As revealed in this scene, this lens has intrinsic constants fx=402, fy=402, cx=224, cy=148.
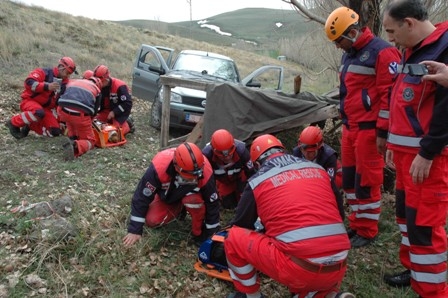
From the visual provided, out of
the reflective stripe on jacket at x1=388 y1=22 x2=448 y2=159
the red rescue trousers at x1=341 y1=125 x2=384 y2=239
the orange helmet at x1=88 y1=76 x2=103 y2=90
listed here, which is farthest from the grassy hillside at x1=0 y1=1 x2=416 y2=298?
the reflective stripe on jacket at x1=388 y1=22 x2=448 y2=159

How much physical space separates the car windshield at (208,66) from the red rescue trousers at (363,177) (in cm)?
470

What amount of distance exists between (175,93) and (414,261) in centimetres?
550

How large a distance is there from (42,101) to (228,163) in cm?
384

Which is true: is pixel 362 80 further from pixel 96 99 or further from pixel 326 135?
pixel 96 99

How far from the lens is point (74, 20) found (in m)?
21.7

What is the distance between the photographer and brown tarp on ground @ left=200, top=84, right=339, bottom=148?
5.31m

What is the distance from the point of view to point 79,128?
614 cm

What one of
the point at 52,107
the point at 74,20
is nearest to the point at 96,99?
the point at 52,107

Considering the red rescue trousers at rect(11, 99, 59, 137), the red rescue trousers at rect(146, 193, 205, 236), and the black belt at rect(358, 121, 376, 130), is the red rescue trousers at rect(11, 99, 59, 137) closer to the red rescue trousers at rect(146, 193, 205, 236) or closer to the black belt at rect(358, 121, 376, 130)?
the red rescue trousers at rect(146, 193, 205, 236)

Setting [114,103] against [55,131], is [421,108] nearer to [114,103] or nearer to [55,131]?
[114,103]

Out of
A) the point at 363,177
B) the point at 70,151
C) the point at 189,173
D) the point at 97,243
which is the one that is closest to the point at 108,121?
the point at 70,151

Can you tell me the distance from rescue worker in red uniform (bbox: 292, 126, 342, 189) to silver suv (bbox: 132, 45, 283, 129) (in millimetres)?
3266

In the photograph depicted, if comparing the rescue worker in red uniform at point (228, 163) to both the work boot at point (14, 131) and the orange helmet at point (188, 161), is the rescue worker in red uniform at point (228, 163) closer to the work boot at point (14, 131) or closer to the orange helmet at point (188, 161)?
the orange helmet at point (188, 161)

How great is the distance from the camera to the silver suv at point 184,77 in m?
7.41
